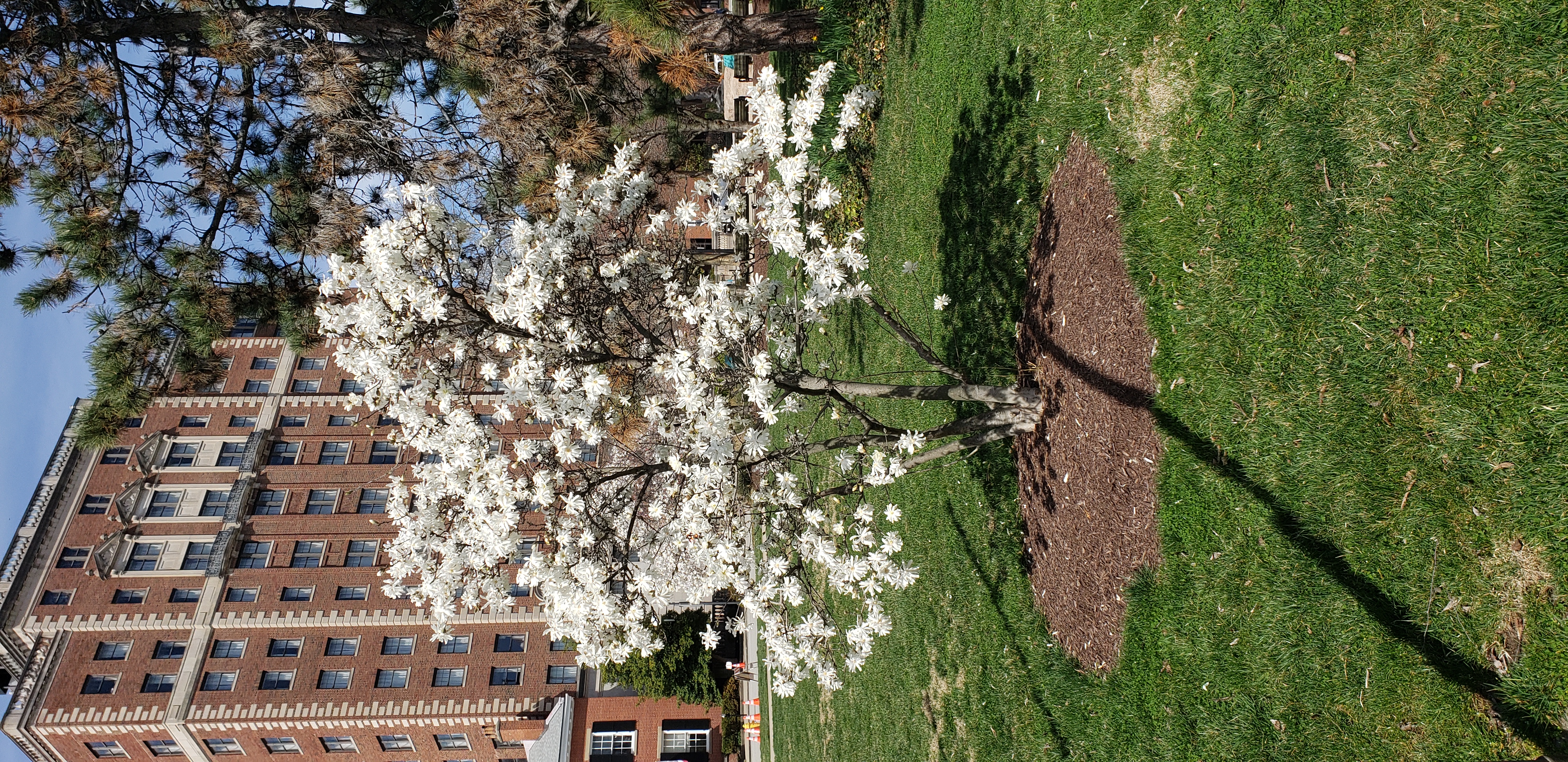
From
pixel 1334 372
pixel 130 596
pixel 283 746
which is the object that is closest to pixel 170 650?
pixel 130 596

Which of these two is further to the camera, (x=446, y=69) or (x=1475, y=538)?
(x=446, y=69)

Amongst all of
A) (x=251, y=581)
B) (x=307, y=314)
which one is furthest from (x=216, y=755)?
(x=307, y=314)

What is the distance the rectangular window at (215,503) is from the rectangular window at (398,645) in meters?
11.6

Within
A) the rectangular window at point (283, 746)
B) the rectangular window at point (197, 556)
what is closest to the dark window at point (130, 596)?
the rectangular window at point (197, 556)

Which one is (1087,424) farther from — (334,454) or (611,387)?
(334,454)

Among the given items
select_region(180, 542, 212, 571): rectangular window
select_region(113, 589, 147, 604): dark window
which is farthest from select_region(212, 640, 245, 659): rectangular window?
select_region(113, 589, 147, 604): dark window

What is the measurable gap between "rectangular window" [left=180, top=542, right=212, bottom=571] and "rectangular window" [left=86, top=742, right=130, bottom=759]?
26.3 ft

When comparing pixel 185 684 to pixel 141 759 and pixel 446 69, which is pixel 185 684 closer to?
pixel 141 759

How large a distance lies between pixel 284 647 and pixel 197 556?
7.25 meters

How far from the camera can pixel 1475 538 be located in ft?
13.0

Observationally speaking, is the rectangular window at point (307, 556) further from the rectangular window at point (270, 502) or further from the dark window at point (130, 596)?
the dark window at point (130, 596)

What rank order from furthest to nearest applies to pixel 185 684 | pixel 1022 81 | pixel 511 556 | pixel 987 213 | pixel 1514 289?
pixel 185 684 < pixel 987 213 < pixel 1022 81 < pixel 511 556 < pixel 1514 289

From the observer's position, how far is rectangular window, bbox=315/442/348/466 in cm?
4025

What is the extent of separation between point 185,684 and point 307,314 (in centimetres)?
3642
